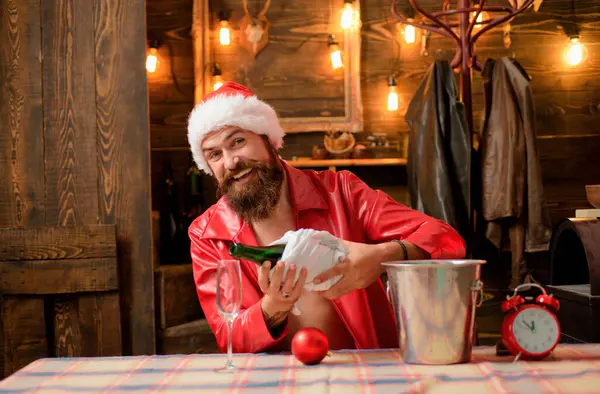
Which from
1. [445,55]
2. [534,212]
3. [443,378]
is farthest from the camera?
[445,55]

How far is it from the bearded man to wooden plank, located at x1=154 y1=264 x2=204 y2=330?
123cm

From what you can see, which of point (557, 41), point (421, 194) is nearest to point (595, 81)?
point (557, 41)

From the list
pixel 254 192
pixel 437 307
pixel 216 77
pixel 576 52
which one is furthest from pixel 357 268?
pixel 576 52

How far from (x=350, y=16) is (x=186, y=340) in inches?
92.1

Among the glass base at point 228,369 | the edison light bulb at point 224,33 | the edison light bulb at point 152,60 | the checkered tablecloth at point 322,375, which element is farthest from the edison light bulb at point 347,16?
the glass base at point 228,369

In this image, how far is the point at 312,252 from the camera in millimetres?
1455

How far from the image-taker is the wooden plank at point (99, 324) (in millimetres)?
2832

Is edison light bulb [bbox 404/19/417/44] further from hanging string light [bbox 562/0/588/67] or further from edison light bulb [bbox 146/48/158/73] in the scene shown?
edison light bulb [bbox 146/48/158/73]

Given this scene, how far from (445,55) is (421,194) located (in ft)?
4.95

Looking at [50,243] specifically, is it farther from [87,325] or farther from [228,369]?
[228,369]

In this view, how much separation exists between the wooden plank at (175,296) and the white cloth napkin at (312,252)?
6.68 ft

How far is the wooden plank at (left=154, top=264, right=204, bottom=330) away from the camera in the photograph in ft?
11.3

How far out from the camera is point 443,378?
4.15ft

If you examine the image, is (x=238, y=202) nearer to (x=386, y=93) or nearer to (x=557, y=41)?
(x=386, y=93)
